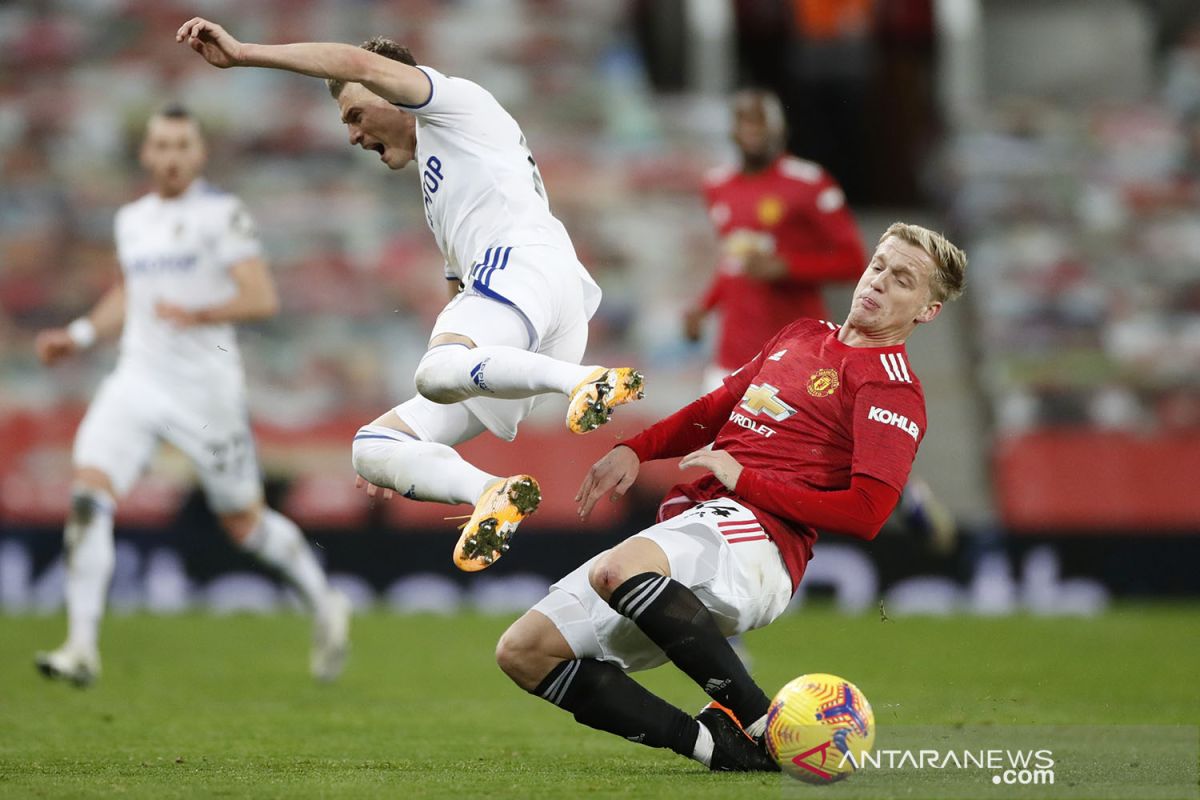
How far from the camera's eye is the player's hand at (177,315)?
830cm

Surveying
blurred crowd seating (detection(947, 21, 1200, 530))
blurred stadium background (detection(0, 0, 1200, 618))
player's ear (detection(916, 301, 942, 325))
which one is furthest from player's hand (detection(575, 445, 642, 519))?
blurred crowd seating (detection(947, 21, 1200, 530))

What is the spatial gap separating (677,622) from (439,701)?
3.06m

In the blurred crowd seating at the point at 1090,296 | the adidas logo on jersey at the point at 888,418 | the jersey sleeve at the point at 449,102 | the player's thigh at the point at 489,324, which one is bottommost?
the blurred crowd seating at the point at 1090,296

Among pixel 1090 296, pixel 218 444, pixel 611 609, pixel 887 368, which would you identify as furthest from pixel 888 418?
pixel 1090 296

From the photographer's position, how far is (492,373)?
5.09 metres

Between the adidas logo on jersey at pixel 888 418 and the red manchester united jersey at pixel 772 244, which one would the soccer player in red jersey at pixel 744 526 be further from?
the red manchester united jersey at pixel 772 244

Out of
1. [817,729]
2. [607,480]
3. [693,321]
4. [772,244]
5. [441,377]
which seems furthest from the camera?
[772,244]

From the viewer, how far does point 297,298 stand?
47.5 feet

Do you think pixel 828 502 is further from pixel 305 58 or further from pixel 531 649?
pixel 305 58

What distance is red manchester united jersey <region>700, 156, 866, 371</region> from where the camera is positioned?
8.77 m

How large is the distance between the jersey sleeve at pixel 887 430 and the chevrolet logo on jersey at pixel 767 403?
0.28m

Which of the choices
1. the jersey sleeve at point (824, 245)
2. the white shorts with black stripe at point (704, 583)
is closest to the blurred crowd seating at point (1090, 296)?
the jersey sleeve at point (824, 245)

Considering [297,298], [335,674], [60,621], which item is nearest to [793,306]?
[335,674]

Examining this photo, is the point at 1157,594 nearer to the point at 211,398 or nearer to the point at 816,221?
the point at 816,221
